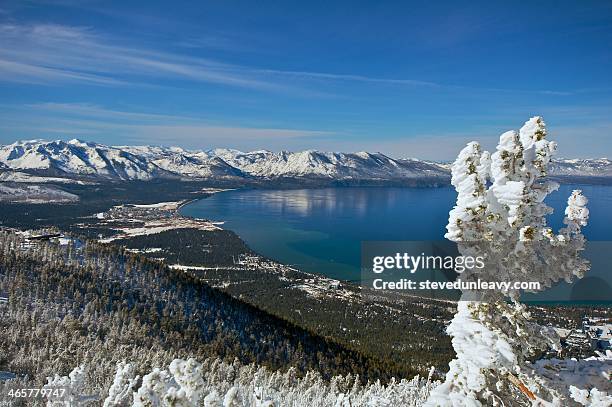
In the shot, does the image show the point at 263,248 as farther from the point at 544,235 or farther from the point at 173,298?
the point at 544,235

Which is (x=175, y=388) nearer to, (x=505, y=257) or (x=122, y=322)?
(x=505, y=257)

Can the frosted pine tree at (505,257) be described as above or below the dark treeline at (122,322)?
above

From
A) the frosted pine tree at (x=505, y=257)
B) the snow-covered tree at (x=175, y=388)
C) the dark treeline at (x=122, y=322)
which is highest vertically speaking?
the frosted pine tree at (x=505, y=257)

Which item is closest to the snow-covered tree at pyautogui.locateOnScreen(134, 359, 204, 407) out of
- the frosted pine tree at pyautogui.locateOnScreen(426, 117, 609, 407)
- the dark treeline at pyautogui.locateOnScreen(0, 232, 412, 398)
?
the frosted pine tree at pyautogui.locateOnScreen(426, 117, 609, 407)

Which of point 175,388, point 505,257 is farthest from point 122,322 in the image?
point 505,257

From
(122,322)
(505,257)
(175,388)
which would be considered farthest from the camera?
(122,322)

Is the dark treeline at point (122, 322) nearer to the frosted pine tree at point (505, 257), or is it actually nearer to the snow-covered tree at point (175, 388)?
the snow-covered tree at point (175, 388)

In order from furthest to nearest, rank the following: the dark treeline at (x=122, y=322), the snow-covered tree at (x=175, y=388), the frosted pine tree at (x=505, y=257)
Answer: the dark treeline at (x=122, y=322) → the snow-covered tree at (x=175, y=388) → the frosted pine tree at (x=505, y=257)

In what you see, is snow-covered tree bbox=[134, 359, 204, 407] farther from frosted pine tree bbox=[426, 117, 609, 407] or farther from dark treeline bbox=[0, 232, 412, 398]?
dark treeline bbox=[0, 232, 412, 398]

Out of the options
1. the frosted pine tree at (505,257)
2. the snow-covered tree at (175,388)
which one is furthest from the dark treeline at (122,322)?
the frosted pine tree at (505,257)
